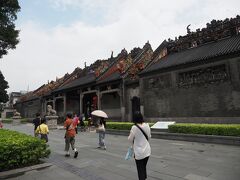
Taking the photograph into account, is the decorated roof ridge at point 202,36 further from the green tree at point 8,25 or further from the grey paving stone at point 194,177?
the grey paving stone at point 194,177

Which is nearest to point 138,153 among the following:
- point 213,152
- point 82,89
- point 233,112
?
point 213,152

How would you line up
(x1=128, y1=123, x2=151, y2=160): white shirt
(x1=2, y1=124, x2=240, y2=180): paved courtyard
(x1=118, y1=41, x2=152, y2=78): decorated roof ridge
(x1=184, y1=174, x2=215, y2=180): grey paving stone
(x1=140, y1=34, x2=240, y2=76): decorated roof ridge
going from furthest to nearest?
(x1=118, y1=41, x2=152, y2=78): decorated roof ridge → (x1=140, y1=34, x2=240, y2=76): decorated roof ridge → (x1=2, y1=124, x2=240, y2=180): paved courtyard → (x1=184, y1=174, x2=215, y2=180): grey paving stone → (x1=128, y1=123, x2=151, y2=160): white shirt

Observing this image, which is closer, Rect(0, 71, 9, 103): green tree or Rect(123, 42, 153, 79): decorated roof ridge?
Rect(123, 42, 153, 79): decorated roof ridge

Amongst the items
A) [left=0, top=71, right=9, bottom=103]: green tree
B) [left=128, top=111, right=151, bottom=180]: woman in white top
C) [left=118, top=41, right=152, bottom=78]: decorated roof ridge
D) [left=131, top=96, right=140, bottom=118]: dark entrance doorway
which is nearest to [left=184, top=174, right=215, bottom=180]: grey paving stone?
[left=128, top=111, right=151, bottom=180]: woman in white top

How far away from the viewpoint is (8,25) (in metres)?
13.2

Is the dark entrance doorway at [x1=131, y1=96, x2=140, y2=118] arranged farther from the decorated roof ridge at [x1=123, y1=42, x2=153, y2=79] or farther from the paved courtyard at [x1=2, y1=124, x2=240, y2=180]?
the paved courtyard at [x1=2, y1=124, x2=240, y2=180]

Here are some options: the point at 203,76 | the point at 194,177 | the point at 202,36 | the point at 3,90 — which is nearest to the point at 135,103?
the point at 203,76

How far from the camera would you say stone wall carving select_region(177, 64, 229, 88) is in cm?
1443

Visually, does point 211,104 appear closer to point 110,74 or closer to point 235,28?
point 235,28

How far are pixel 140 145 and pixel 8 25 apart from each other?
1206cm

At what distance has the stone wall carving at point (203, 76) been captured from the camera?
47.3 feet

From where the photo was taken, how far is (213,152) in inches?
359

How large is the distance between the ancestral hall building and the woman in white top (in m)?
10.8

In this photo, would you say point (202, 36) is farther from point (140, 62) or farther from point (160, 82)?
point (140, 62)
